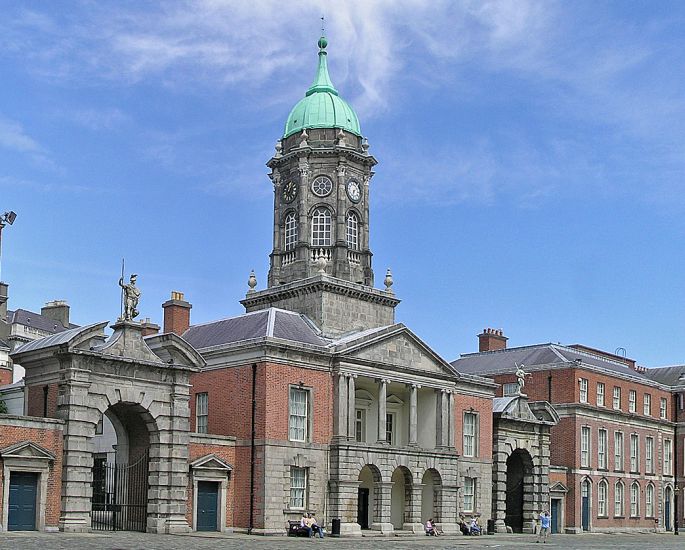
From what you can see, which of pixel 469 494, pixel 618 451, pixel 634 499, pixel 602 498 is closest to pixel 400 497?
pixel 469 494

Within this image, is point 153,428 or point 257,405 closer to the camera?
point 153,428

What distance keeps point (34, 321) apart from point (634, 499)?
4719 centimetres

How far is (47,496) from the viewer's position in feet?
127

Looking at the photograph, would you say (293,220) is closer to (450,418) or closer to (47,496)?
(450,418)

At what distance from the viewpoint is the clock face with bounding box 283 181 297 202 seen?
2288 inches

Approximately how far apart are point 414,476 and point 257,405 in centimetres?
1006

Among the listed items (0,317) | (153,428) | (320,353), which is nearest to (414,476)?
(320,353)

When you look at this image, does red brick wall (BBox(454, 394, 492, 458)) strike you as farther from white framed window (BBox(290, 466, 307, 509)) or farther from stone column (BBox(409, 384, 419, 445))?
white framed window (BBox(290, 466, 307, 509))

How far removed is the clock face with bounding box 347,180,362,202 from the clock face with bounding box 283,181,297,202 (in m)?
2.93

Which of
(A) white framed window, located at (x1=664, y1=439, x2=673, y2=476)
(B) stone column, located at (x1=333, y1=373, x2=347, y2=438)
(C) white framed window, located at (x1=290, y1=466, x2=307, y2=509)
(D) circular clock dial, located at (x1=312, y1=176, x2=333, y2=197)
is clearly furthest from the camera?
(A) white framed window, located at (x1=664, y1=439, x2=673, y2=476)

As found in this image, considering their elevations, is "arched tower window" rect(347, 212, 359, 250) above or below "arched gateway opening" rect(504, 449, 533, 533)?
above

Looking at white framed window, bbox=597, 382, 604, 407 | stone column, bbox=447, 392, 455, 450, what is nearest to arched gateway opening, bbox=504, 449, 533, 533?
stone column, bbox=447, 392, 455, 450

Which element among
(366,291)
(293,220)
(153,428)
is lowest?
(153,428)

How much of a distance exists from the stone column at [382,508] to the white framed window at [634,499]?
2925cm
